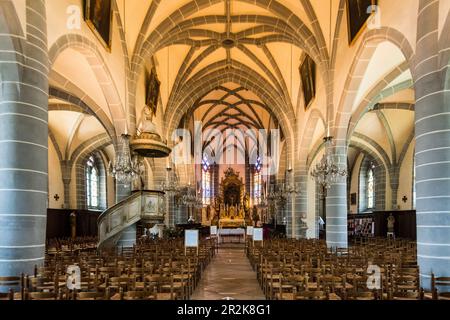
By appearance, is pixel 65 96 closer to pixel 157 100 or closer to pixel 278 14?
pixel 157 100

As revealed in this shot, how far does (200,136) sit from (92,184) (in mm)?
12628

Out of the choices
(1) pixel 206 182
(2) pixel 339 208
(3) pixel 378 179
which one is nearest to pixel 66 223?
(2) pixel 339 208

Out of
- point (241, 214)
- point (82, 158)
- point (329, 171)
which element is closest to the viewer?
point (329, 171)

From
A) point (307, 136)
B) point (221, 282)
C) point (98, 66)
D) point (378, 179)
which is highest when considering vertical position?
point (98, 66)

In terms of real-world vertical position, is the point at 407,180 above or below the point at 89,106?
below

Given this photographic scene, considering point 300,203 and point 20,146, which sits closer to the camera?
point 20,146

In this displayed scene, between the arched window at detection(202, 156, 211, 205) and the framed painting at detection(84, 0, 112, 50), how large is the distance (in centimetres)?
3003

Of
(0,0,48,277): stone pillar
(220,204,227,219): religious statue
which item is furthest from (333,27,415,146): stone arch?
(220,204,227,219): religious statue

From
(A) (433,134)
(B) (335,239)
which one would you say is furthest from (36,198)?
(B) (335,239)

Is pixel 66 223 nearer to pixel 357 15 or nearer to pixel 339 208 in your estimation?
pixel 339 208

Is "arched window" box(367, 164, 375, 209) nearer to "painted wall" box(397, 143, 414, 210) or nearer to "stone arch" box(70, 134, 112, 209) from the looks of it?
"painted wall" box(397, 143, 414, 210)

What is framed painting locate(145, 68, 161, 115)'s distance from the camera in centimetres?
1895

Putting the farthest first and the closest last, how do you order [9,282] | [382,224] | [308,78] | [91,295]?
[382,224] → [308,78] → [9,282] → [91,295]

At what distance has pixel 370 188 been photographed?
93.1 ft
